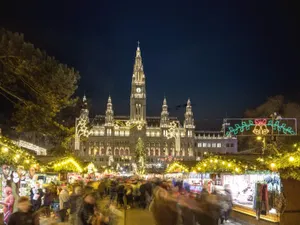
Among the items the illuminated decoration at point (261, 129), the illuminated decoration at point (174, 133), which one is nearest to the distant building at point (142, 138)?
the illuminated decoration at point (174, 133)

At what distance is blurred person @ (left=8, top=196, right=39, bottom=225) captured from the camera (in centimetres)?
605

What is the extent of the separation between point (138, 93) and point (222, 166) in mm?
107038

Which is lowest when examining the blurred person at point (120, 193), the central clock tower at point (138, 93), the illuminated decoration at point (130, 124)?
the blurred person at point (120, 193)

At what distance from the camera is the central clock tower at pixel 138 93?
420 feet

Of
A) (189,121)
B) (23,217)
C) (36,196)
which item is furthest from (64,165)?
(189,121)

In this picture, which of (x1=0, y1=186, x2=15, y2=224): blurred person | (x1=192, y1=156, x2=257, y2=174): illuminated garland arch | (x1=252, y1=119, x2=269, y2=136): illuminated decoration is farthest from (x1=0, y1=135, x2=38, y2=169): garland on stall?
(x1=252, y1=119, x2=269, y2=136): illuminated decoration

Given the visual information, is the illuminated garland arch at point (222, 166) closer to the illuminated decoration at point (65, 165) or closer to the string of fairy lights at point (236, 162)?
the string of fairy lights at point (236, 162)

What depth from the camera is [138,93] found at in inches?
5153

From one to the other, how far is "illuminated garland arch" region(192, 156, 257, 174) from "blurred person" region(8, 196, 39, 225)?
12.8 m

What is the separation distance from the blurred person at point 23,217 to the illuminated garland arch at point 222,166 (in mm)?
12781

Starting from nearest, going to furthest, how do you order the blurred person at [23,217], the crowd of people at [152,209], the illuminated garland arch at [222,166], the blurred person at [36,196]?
the blurred person at [23,217] → the crowd of people at [152,209] → the blurred person at [36,196] → the illuminated garland arch at [222,166]

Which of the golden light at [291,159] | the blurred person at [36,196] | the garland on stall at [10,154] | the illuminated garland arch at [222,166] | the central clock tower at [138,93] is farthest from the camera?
the central clock tower at [138,93]

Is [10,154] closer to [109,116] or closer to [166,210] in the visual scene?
[166,210]

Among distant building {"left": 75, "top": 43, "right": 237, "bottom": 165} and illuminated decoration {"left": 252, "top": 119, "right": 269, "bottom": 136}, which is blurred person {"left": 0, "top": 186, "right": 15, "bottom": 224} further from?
distant building {"left": 75, "top": 43, "right": 237, "bottom": 165}
